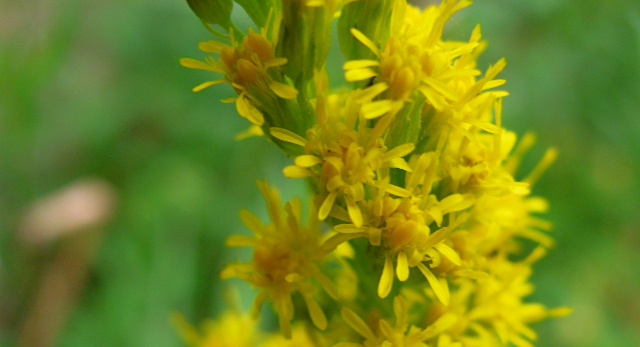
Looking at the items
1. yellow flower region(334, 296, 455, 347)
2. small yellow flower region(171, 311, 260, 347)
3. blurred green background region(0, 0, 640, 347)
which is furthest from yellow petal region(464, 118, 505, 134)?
small yellow flower region(171, 311, 260, 347)

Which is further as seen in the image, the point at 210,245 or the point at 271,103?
the point at 210,245

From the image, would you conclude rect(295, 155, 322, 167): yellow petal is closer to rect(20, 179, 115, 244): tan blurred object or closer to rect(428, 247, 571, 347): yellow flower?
rect(428, 247, 571, 347): yellow flower

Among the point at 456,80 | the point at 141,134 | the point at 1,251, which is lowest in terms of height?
the point at 1,251

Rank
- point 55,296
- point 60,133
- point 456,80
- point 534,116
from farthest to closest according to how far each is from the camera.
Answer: point 60,133 < point 55,296 < point 534,116 < point 456,80

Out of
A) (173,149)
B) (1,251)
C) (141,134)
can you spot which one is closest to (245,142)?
(173,149)

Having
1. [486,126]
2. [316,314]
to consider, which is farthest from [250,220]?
[486,126]

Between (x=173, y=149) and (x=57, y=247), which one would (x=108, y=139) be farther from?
(x=57, y=247)

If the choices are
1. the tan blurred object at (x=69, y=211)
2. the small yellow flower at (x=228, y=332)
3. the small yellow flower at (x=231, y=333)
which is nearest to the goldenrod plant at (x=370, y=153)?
the small yellow flower at (x=231, y=333)

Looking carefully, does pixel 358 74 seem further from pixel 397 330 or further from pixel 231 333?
pixel 231 333
